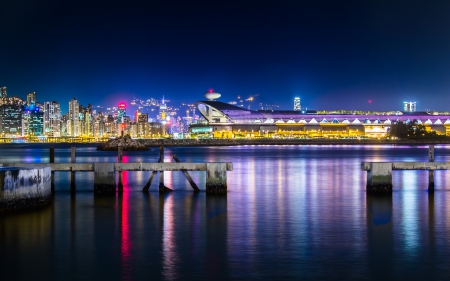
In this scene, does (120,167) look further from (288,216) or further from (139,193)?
(288,216)

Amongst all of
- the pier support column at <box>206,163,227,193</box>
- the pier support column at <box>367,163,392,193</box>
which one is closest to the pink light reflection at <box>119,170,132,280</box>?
the pier support column at <box>206,163,227,193</box>

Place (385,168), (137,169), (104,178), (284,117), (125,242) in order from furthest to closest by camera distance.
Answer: (284,117) → (104,178) → (385,168) → (137,169) → (125,242)

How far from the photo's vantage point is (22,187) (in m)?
16.9

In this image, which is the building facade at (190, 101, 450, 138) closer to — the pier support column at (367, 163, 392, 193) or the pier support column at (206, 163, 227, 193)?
the pier support column at (367, 163, 392, 193)

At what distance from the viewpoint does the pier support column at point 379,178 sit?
69.4ft

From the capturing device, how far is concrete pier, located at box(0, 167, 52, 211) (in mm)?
16094

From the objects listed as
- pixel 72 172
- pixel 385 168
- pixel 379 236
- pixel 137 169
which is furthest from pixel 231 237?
pixel 72 172

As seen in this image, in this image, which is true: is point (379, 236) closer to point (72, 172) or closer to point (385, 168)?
point (385, 168)

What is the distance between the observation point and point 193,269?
10711 millimetres

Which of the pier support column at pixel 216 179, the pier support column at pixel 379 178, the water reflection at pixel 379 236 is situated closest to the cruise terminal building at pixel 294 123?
the pier support column at pixel 379 178

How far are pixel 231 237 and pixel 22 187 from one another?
23.0 feet

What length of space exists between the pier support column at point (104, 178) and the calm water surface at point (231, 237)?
1.86 ft

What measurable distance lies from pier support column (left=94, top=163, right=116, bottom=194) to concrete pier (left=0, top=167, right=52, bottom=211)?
3013mm

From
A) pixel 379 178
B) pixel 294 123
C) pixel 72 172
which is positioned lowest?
pixel 379 178
